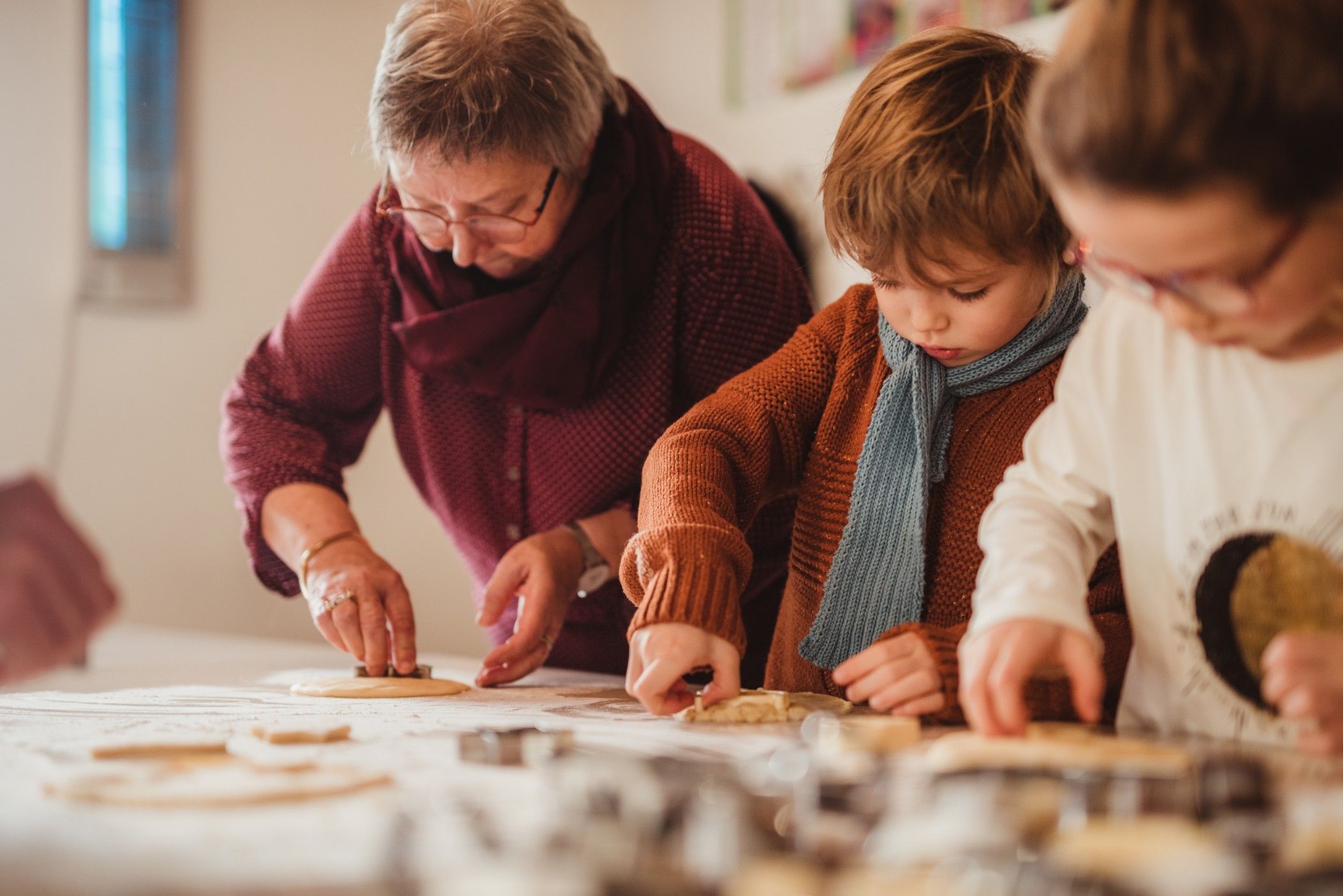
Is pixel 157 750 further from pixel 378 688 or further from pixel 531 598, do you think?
pixel 531 598

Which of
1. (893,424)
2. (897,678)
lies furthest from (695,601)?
(893,424)

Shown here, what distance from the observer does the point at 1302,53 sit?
2.26ft

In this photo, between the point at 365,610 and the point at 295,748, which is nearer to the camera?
the point at 295,748

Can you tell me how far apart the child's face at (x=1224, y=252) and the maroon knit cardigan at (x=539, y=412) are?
0.72m

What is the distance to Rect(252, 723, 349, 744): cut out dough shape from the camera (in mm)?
875

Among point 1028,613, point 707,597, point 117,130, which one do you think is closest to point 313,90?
point 117,130

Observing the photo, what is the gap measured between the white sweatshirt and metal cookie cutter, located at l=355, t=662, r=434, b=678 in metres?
0.64

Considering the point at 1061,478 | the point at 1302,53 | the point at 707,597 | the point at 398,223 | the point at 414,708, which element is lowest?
the point at 414,708

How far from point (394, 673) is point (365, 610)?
0.08m

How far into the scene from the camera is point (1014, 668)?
0.85 meters

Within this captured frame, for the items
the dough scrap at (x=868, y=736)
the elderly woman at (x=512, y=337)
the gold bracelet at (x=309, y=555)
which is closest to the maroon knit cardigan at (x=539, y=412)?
the elderly woman at (x=512, y=337)

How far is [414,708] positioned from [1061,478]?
1.91 feet

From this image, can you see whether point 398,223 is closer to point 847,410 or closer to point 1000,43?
point 847,410

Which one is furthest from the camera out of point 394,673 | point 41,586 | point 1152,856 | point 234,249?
point 234,249
